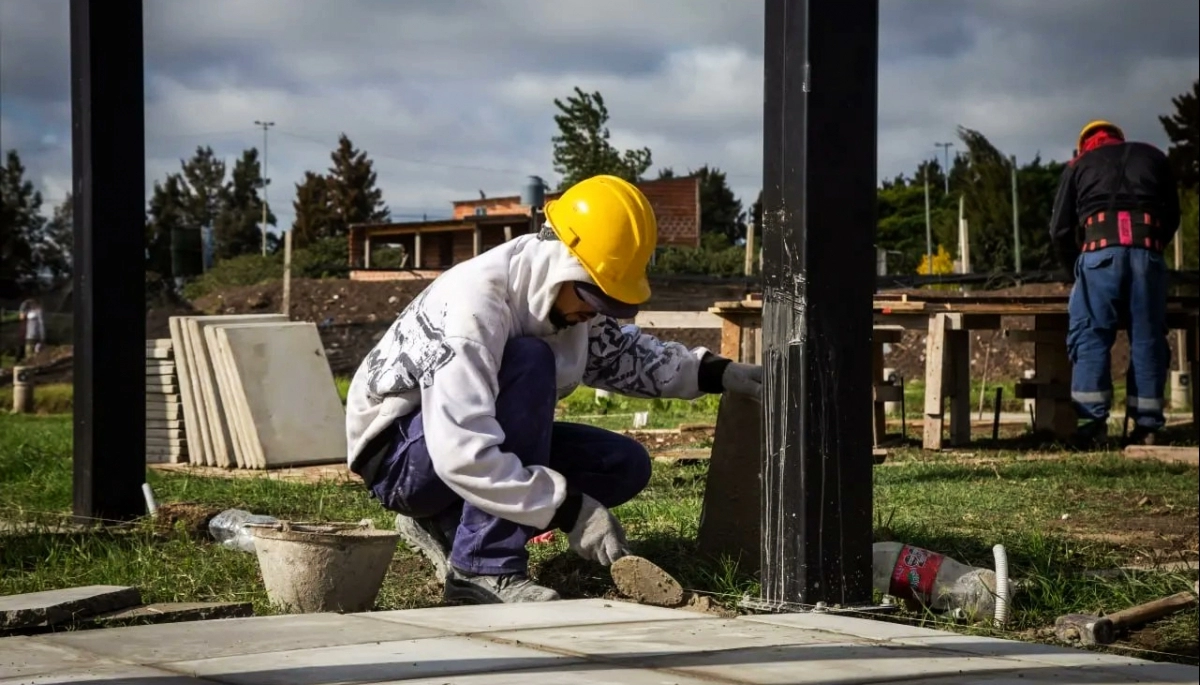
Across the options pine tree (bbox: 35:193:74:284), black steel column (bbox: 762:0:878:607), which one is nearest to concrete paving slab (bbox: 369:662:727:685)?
black steel column (bbox: 762:0:878:607)

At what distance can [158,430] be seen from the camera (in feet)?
29.3

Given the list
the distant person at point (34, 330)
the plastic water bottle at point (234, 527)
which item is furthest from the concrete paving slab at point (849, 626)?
the distant person at point (34, 330)

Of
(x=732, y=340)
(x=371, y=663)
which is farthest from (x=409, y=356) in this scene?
(x=732, y=340)

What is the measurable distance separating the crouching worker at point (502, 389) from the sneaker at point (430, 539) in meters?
0.01

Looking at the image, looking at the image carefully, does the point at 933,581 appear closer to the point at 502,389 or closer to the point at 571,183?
the point at 502,389

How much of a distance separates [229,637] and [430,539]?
4.03ft

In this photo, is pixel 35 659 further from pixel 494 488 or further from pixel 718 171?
pixel 718 171

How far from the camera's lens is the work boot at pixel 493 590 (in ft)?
12.4

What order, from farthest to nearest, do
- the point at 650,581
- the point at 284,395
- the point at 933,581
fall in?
1. the point at 284,395
2. the point at 933,581
3. the point at 650,581

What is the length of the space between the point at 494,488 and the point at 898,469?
4.23 m

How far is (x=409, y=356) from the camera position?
Answer: 3.88m

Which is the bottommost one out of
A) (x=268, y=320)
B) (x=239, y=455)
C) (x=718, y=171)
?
(x=239, y=455)

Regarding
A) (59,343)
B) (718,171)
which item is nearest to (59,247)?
(718,171)

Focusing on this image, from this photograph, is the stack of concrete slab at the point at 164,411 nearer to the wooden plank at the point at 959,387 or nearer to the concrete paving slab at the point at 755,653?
the wooden plank at the point at 959,387
